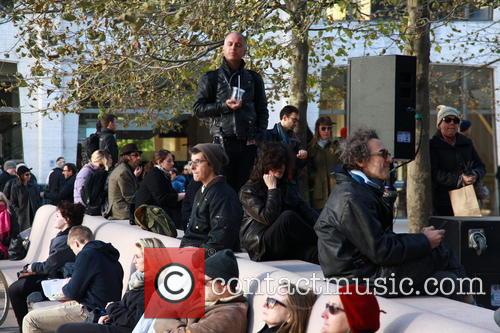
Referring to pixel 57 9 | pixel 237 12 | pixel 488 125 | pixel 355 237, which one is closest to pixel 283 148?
pixel 355 237

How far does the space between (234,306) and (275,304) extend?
65cm

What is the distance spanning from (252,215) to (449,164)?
12.0 ft

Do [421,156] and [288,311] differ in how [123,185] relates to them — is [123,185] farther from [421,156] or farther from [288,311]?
[288,311]

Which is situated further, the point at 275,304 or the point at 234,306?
the point at 234,306

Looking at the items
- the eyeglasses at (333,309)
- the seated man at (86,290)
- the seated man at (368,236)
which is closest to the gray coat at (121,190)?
the seated man at (86,290)

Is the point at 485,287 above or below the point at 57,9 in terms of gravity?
below

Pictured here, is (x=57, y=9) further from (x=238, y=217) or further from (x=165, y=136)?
(x=165, y=136)

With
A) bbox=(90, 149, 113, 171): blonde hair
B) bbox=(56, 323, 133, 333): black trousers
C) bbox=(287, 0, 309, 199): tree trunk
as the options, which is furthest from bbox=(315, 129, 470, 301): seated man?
bbox=(90, 149, 113, 171): blonde hair

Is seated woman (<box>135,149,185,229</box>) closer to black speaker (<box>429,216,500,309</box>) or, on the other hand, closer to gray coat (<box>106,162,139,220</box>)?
gray coat (<box>106,162,139,220</box>)

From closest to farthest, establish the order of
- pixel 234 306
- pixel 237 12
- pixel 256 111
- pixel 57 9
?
pixel 234 306
pixel 256 111
pixel 237 12
pixel 57 9

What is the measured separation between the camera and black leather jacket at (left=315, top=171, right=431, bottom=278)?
661cm

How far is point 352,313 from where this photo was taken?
5.48 m

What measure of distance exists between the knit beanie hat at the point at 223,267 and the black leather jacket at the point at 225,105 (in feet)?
11.0

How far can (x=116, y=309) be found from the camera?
8.46 meters
